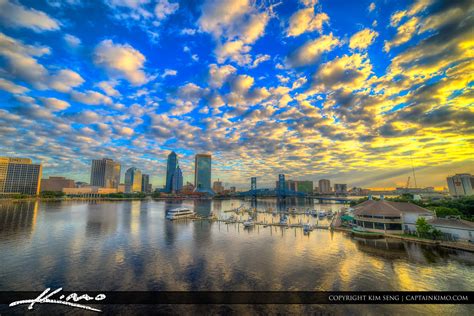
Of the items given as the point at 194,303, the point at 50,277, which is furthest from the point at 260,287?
the point at 50,277

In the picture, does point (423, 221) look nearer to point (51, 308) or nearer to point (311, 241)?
point (311, 241)

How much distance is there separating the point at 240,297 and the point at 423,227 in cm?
4841

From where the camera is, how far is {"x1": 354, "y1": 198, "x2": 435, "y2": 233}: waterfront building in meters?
53.1

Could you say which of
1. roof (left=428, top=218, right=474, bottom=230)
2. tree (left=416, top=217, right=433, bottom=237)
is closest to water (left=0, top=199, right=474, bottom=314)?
tree (left=416, top=217, right=433, bottom=237)

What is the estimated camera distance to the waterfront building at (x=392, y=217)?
53062 mm

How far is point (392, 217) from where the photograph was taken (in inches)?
2162

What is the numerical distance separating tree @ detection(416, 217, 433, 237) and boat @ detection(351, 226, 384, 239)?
7.55m

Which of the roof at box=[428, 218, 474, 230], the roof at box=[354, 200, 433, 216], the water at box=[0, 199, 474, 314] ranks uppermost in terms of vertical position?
the roof at box=[354, 200, 433, 216]

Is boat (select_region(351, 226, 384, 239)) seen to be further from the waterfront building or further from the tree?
the tree

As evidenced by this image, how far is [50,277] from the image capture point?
95.2 feet

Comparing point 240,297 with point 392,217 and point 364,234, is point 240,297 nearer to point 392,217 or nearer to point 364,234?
point 364,234

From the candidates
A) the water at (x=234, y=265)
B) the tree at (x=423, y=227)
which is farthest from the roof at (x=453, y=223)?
the water at (x=234, y=265)

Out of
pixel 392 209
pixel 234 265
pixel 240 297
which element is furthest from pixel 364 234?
pixel 240 297
